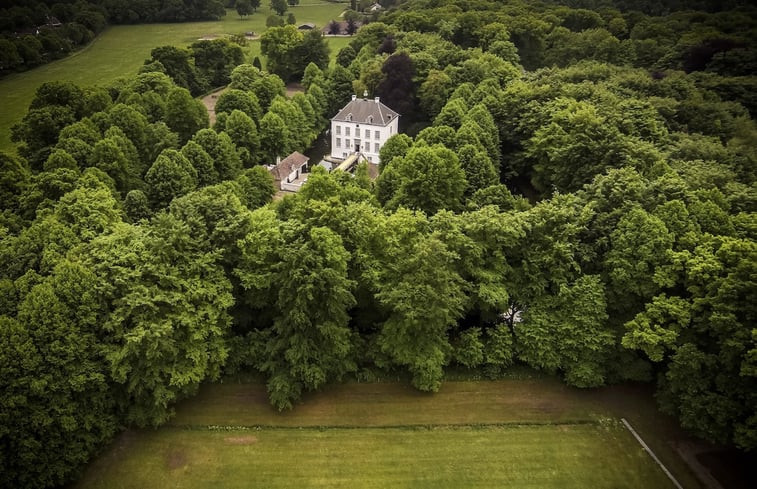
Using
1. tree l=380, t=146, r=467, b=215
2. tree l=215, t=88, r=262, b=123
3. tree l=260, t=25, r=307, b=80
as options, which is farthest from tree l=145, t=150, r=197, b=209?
tree l=260, t=25, r=307, b=80

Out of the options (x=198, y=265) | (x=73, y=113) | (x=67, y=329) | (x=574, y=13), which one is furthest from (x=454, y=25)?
(x=67, y=329)

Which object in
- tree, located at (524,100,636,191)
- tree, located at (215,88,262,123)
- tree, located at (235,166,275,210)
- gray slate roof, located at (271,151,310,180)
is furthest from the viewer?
tree, located at (215,88,262,123)

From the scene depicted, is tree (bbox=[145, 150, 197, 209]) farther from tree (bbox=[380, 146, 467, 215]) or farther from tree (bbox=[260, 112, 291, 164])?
tree (bbox=[260, 112, 291, 164])

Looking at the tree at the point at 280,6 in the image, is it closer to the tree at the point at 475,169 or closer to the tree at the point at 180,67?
the tree at the point at 180,67

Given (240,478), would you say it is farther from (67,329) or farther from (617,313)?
(617,313)

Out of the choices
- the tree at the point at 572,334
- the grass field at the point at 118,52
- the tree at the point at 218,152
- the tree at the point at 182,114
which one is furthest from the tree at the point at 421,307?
the grass field at the point at 118,52

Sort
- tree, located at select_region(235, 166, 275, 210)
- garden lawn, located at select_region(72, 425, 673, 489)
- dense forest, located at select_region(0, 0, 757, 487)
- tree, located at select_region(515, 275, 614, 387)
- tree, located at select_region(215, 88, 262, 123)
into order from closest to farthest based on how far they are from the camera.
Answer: dense forest, located at select_region(0, 0, 757, 487)
garden lawn, located at select_region(72, 425, 673, 489)
tree, located at select_region(515, 275, 614, 387)
tree, located at select_region(235, 166, 275, 210)
tree, located at select_region(215, 88, 262, 123)
